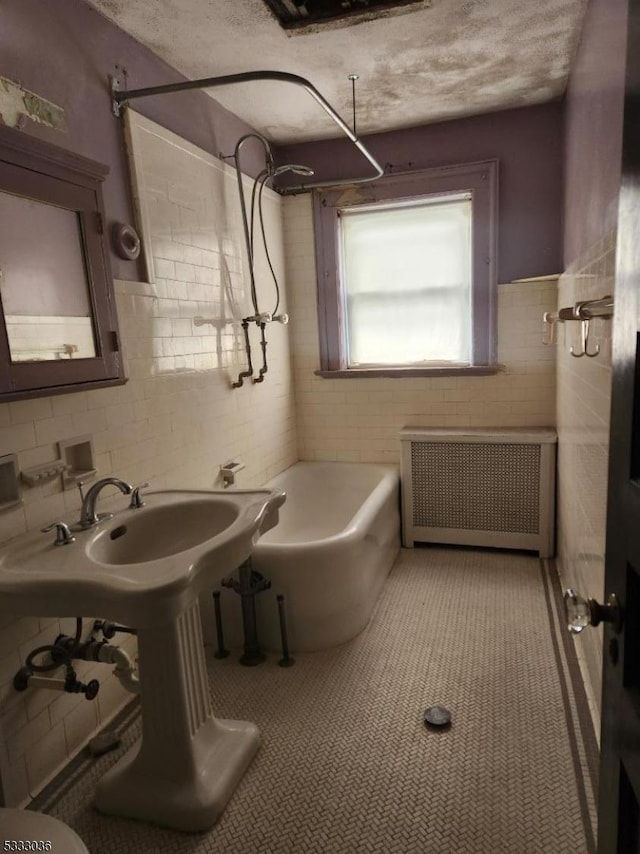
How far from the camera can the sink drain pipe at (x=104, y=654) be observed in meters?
1.65

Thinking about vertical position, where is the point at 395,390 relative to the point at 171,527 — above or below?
above

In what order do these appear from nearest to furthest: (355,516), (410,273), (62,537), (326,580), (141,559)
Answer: (62,537)
(141,559)
(326,580)
(355,516)
(410,273)

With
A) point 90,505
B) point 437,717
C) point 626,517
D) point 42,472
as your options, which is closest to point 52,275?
point 42,472

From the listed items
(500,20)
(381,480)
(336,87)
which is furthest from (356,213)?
(381,480)

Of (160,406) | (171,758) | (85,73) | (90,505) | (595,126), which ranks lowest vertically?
(171,758)

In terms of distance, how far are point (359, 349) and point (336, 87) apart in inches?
59.5

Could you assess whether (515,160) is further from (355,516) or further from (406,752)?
(406,752)

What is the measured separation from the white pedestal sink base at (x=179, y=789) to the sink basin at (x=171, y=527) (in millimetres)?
586

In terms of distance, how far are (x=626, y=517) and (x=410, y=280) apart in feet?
9.24

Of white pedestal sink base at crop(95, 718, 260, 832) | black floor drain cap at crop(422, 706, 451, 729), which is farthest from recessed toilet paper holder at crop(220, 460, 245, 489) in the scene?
black floor drain cap at crop(422, 706, 451, 729)

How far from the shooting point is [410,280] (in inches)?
131

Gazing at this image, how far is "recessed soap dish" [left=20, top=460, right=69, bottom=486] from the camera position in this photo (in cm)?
160

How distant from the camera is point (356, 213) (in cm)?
340

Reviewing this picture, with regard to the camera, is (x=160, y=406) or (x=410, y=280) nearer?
(x=160, y=406)
